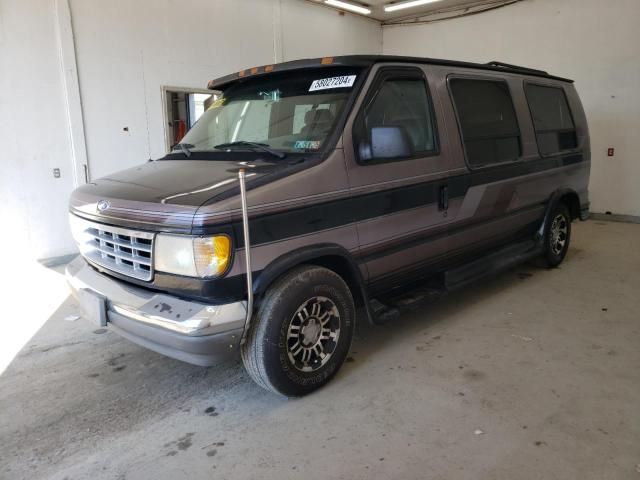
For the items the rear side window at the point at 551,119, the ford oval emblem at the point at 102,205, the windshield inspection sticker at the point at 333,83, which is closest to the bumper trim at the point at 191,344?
the ford oval emblem at the point at 102,205

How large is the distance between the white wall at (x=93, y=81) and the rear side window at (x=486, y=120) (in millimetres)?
4598

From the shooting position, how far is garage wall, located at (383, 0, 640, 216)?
24.9ft

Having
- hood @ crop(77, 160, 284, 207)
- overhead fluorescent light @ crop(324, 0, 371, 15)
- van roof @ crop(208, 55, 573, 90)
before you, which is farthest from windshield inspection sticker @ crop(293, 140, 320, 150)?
overhead fluorescent light @ crop(324, 0, 371, 15)

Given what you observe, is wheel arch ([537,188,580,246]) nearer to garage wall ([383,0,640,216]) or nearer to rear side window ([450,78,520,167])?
rear side window ([450,78,520,167])

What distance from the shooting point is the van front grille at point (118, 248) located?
256 centimetres

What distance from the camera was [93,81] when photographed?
6180mm

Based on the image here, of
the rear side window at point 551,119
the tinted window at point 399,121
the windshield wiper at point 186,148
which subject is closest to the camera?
the tinted window at point 399,121

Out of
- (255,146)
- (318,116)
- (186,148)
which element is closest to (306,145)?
(318,116)

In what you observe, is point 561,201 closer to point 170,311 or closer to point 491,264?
point 491,264

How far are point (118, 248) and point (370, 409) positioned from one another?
1722mm

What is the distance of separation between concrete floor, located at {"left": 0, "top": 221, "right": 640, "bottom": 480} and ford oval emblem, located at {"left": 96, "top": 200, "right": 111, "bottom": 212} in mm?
1150

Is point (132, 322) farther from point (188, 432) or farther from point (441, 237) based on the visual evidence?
point (441, 237)

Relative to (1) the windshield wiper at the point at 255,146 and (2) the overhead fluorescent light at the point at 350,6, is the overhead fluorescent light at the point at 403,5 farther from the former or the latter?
(1) the windshield wiper at the point at 255,146

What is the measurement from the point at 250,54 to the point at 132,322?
20.7 feet
